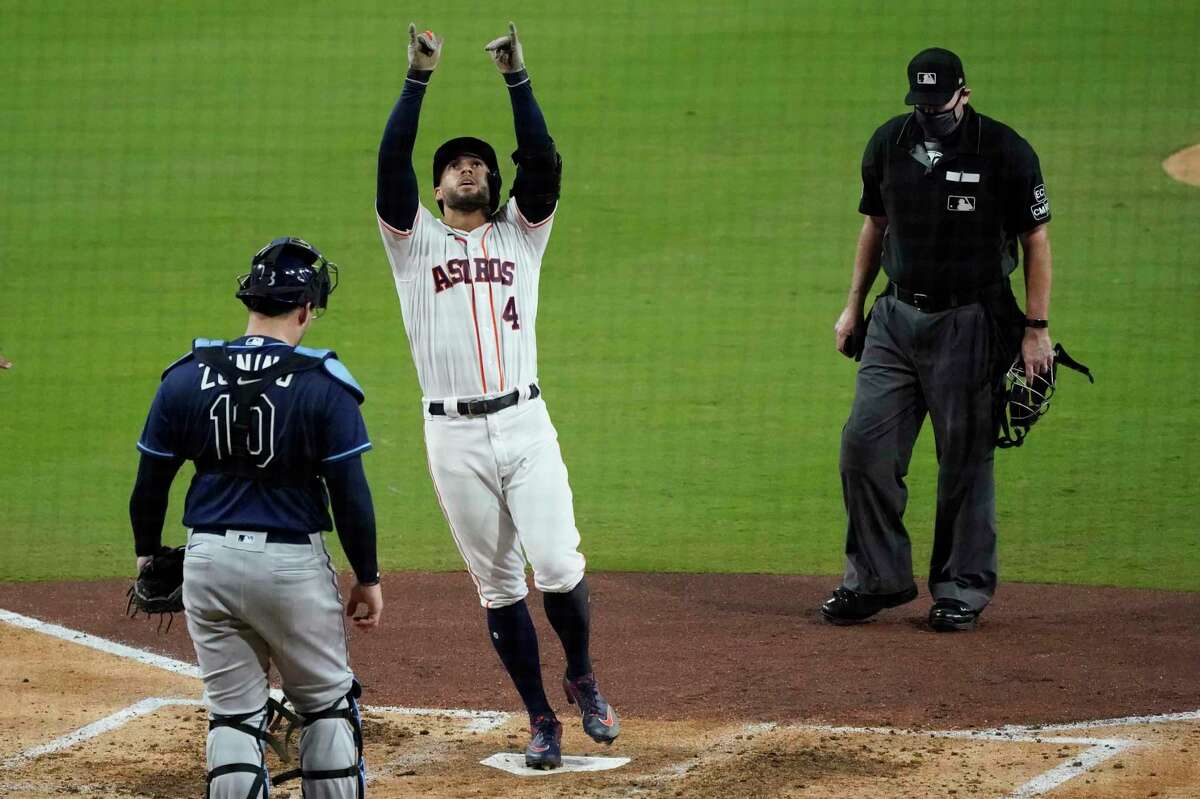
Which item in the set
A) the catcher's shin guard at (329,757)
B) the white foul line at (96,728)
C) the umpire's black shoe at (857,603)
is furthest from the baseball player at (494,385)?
the umpire's black shoe at (857,603)

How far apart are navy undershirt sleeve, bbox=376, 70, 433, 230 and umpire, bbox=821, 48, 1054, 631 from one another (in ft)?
6.51

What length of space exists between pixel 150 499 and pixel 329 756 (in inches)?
28.1

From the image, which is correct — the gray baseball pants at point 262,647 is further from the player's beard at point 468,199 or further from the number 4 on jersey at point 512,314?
the player's beard at point 468,199

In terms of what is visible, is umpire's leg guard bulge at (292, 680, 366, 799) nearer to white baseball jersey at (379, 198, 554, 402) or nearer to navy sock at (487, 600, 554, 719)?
navy sock at (487, 600, 554, 719)

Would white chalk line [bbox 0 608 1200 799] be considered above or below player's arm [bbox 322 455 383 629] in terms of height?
below

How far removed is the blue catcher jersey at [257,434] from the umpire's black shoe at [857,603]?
9.30 feet

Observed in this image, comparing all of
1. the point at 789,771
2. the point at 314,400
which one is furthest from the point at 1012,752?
the point at 314,400

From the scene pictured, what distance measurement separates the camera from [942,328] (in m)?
6.31

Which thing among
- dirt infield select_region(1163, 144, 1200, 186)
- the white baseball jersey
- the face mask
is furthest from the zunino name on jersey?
dirt infield select_region(1163, 144, 1200, 186)

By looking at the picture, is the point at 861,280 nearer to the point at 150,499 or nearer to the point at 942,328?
the point at 942,328

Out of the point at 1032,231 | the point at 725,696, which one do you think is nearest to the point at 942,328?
the point at 1032,231

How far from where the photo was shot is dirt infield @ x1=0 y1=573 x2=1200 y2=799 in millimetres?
4859

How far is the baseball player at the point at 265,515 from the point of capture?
13.1 feet

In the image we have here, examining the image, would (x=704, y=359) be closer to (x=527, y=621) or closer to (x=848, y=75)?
(x=527, y=621)
